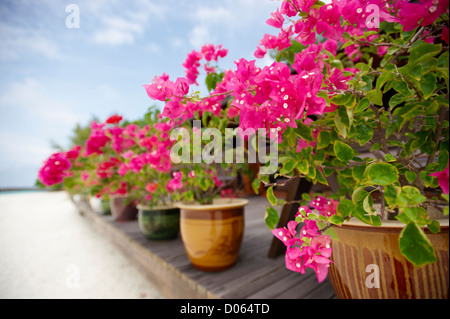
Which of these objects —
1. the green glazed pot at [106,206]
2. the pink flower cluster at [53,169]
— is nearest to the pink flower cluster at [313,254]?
the pink flower cluster at [53,169]

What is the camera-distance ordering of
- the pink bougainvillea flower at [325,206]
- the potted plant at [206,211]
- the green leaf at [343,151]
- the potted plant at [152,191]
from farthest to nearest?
1. the potted plant at [152,191]
2. the potted plant at [206,211]
3. the pink bougainvillea flower at [325,206]
4. the green leaf at [343,151]

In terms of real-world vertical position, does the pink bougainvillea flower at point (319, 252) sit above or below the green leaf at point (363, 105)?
below

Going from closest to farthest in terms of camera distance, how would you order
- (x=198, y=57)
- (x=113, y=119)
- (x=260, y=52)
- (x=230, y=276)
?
(x=260, y=52)
(x=198, y=57)
(x=230, y=276)
(x=113, y=119)

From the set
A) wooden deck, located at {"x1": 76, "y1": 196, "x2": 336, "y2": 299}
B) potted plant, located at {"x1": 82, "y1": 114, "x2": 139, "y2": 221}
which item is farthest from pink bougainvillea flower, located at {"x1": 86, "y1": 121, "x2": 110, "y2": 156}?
wooden deck, located at {"x1": 76, "y1": 196, "x2": 336, "y2": 299}

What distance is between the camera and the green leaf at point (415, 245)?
26 centimetres

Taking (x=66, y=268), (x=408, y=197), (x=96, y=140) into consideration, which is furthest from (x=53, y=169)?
(x=408, y=197)

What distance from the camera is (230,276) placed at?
1104 mm

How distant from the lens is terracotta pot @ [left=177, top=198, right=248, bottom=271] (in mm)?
1120

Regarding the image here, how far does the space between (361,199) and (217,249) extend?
89 cm

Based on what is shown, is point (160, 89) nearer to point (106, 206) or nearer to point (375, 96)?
point (375, 96)

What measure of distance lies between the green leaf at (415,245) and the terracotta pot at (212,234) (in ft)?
2.90

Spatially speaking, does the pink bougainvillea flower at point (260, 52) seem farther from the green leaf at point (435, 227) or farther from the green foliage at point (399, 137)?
the green leaf at point (435, 227)

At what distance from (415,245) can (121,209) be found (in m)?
2.67
